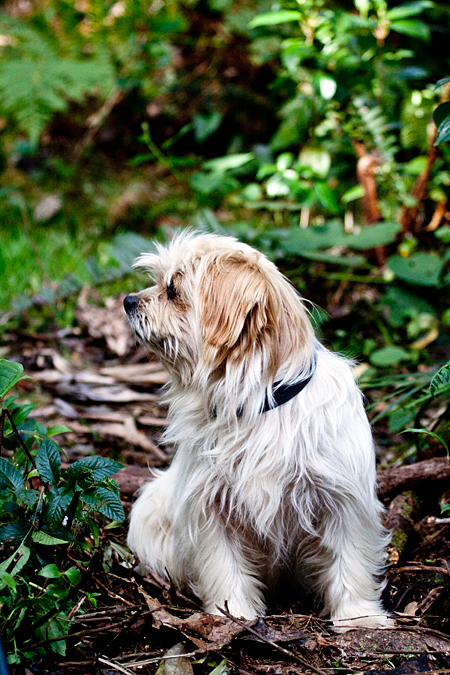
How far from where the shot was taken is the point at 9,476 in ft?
6.78

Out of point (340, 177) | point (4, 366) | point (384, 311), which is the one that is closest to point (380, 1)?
point (340, 177)

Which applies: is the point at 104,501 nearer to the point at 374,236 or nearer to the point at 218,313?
the point at 218,313

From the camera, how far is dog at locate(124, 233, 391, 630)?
2.35 metres

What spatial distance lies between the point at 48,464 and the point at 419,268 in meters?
3.39

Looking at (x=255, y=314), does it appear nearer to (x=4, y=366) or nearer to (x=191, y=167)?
(x=4, y=366)

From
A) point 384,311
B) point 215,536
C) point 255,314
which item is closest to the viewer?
point 255,314

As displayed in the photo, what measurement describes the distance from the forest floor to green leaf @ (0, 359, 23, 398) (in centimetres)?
76

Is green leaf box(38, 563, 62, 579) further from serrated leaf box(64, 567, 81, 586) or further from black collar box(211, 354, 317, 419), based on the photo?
black collar box(211, 354, 317, 419)

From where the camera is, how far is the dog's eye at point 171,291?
265cm

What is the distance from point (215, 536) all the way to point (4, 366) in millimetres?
1045

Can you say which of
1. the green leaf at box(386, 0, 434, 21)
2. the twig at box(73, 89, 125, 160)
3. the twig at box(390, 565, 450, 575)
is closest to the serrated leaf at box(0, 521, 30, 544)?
the twig at box(390, 565, 450, 575)

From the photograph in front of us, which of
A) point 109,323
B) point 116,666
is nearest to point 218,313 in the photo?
point 116,666

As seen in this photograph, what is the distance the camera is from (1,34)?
7664mm

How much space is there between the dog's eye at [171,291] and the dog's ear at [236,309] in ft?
0.76
